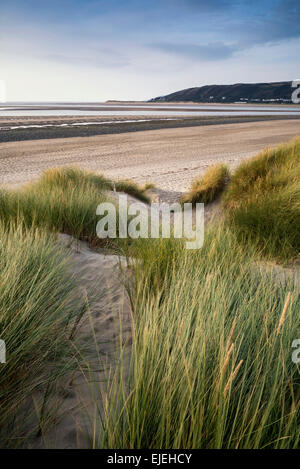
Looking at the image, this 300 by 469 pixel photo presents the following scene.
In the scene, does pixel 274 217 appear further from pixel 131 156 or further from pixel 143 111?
pixel 143 111

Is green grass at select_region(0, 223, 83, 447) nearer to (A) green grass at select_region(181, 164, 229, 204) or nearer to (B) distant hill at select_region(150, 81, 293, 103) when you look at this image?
(A) green grass at select_region(181, 164, 229, 204)

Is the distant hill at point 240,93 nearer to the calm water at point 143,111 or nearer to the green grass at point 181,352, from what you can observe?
the calm water at point 143,111

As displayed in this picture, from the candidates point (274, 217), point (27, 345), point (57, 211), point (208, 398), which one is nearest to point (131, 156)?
point (57, 211)

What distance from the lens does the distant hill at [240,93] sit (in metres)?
139

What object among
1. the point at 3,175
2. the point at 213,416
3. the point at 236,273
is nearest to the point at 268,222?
the point at 236,273

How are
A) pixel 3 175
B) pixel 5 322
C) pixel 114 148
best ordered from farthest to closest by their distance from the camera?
pixel 114 148
pixel 3 175
pixel 5 322

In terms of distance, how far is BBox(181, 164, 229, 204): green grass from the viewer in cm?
677

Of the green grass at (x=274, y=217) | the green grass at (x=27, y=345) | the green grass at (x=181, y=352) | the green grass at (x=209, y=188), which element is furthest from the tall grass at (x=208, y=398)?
the green grass at (x=209, y=188)

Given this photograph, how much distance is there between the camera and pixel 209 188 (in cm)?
683

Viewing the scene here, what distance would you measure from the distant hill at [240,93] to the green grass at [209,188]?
5292 inches

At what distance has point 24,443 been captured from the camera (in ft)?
4.43

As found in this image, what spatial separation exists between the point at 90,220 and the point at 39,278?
1968 millimetres

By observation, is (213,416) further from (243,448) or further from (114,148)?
(114,148)

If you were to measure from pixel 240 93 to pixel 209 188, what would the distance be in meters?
162
